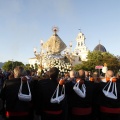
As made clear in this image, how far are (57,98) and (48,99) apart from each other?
8.8 inches

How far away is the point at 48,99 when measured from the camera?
22.8 ft

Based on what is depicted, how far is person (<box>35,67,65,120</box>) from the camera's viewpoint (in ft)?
22.6

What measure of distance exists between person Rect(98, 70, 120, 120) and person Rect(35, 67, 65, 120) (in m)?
1.18

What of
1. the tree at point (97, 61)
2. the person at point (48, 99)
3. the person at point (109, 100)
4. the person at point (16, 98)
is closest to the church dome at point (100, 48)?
the tree at point (97, 61)

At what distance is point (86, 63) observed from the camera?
70.9 metres

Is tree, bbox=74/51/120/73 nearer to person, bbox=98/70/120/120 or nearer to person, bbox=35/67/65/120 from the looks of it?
person, bbox=98/70/120/120

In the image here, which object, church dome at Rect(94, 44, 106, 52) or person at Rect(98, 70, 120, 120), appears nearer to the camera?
person at Rect(98, 70, 120, 120)

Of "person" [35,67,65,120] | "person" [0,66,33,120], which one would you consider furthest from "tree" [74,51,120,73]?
"person" [0,66,33,120]

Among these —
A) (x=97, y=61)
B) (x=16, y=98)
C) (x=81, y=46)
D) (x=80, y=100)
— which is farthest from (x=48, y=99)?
(x=81, y=46)

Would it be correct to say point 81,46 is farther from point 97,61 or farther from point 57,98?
point 57,98

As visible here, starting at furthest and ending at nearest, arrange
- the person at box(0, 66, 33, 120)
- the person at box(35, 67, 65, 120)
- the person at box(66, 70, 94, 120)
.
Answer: the person at box(66, 70, 94, 120) → the person at box(35, 67, 65, 120) → the person at box(0, 66, 33, 120)

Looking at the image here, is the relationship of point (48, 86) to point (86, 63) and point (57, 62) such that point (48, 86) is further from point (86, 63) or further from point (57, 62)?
point (86, 63)

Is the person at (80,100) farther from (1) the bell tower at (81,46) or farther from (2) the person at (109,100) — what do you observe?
(1) the bell tower at (81,46)

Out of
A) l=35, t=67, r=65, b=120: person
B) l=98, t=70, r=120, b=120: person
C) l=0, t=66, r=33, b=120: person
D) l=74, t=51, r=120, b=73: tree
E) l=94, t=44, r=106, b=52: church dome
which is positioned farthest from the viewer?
l=94, t=44, r=106, b=52: church dome
